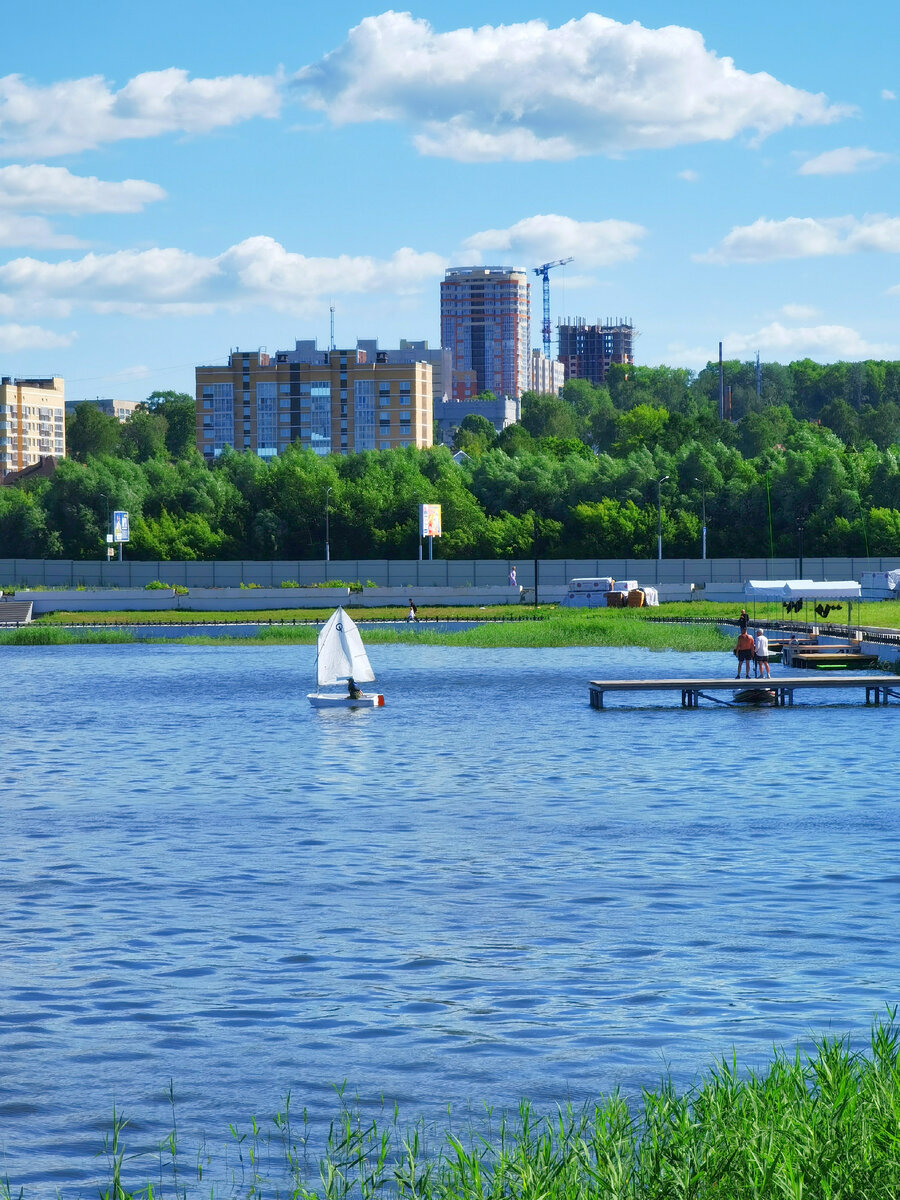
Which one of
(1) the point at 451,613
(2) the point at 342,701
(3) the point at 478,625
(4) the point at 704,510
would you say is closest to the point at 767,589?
(3) the point at 478,625

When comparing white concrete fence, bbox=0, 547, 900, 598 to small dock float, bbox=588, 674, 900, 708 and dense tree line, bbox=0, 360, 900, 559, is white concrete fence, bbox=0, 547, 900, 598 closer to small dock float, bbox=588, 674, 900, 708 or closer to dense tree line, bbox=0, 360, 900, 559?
dense tree line, bbox=0, 360, 900, 559

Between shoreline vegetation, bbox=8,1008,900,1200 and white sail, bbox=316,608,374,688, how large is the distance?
3849 centimetres

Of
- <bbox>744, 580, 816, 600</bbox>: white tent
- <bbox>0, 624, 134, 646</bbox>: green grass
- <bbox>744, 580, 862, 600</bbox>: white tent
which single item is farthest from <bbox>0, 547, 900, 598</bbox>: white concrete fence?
<bbox>744, 580, 862, 600</bbox>: white tent

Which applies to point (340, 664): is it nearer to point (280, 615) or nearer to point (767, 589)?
point (767, 589)

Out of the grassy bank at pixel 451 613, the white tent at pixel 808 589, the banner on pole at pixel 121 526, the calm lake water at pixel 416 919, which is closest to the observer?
the calm lake water at pixel 416 919

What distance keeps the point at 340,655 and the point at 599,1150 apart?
1688 inches

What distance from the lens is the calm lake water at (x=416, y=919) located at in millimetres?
14312

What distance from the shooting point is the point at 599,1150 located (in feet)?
34.7

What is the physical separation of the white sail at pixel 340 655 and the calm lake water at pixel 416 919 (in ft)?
27.6

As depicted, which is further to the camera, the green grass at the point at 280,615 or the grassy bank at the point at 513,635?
the green grass at the point at 280,615

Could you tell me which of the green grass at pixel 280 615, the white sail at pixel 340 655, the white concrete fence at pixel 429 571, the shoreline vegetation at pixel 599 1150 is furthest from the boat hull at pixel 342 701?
the white concrete fence at pixel 429 571

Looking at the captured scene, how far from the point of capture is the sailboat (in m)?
51.7

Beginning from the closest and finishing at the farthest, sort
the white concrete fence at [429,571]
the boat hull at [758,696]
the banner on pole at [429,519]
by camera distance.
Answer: the boat hull at [758,696] < the white concrete fence at [429,571] < the banner on pole at [429,519]

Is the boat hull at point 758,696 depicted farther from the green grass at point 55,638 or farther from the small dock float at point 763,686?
the green grass at point 55,638
